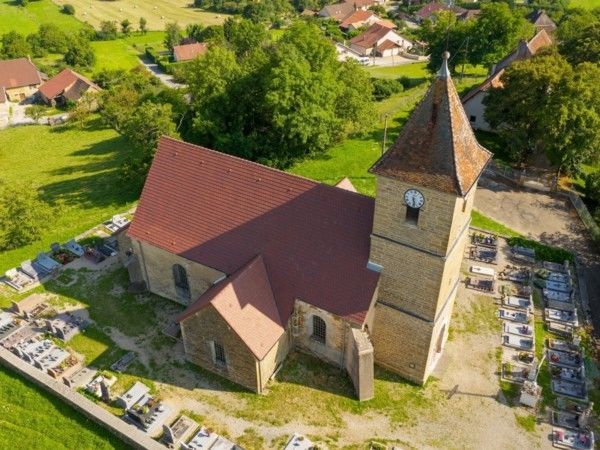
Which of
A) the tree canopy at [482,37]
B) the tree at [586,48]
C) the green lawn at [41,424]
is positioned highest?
the tree at [586,48]

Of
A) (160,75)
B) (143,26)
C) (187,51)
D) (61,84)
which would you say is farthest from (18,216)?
(143,26)

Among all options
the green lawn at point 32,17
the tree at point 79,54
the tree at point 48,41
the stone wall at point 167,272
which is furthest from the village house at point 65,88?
the stone wall at point 167,272

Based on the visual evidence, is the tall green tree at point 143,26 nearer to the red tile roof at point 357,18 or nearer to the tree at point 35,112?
the red tile roof at point 357,18

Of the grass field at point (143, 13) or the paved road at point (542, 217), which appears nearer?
the paved road at point (542, 217)

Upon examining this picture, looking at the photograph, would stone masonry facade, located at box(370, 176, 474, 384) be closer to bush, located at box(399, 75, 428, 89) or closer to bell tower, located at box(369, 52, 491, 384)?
bell tower, located at box(369, 52, 491, 384)

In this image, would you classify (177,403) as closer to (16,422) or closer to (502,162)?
(16,422)

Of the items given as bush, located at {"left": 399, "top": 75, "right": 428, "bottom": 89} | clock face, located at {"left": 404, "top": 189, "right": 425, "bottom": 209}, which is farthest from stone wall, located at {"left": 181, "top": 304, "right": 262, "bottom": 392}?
bush, located at {"left": 399, "top": 75, "right": 428, "bottom": 89}
